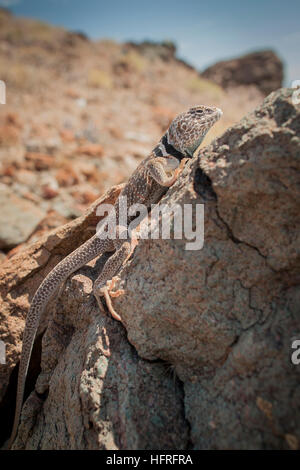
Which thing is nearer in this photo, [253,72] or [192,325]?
[192,325]

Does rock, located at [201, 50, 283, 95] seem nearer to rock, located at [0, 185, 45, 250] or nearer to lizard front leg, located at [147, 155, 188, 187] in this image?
rock, located at [0, 185, 45, 250]

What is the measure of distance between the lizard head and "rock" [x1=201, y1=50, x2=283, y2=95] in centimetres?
2084

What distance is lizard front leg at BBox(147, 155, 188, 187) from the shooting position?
2.97 m

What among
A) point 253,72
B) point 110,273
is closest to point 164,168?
point 110,273

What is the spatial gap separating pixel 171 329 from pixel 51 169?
683 cm

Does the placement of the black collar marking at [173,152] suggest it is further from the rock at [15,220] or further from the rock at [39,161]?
the rock at [39,161]

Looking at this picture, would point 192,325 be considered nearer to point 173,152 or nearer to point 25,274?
point 173,152

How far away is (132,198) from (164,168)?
0.50 metres

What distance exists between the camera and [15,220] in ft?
17.4

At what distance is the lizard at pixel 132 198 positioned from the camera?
3.03m

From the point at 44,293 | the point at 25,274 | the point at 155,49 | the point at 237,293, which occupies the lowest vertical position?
the point at 237,293

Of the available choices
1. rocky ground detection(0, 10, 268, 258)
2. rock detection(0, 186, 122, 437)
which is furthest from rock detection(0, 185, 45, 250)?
rock detection(0, 186, 122, 437)

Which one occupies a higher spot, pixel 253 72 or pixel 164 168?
pixel 253 72

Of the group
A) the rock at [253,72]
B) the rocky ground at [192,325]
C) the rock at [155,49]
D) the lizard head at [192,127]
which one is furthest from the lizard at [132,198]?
the rock at [155,49]
